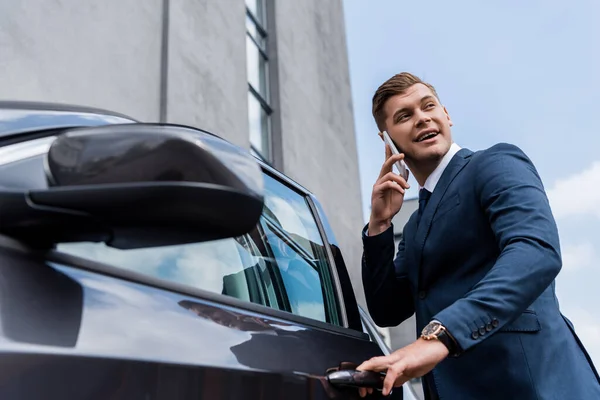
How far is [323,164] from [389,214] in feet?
36.2

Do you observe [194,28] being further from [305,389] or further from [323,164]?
[305,389]

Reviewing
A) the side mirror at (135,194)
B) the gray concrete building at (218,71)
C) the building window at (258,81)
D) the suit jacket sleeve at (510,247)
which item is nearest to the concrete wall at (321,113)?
the gray concrete building at (218,71)

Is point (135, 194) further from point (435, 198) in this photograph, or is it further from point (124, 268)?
point (435, 198)

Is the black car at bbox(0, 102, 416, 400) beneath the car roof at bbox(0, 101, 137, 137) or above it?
beneath

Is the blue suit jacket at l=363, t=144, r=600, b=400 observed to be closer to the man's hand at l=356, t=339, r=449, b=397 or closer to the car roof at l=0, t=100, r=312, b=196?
the man's hand at l=356, t=339, r=449, b=397

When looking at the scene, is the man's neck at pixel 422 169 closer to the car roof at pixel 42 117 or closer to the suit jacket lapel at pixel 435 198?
the suit jacket lapel at pixel 435 198

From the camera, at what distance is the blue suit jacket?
3.96ft

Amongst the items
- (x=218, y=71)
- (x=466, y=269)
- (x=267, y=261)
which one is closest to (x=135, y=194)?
(x=267, y=261)

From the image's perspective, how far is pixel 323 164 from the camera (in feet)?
41.5

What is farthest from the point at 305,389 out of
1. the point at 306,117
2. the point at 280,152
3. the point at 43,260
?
the point at 306,117

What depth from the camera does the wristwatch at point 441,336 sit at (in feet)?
3.78

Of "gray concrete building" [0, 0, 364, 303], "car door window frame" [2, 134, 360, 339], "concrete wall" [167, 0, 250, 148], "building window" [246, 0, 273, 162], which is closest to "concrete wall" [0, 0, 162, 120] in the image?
"gray concrete building" [0, 0, 364, 303]

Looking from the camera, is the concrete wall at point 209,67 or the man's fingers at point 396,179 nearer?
the man's fingers at point 396,179

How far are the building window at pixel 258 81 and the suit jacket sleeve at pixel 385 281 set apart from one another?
8289mm
